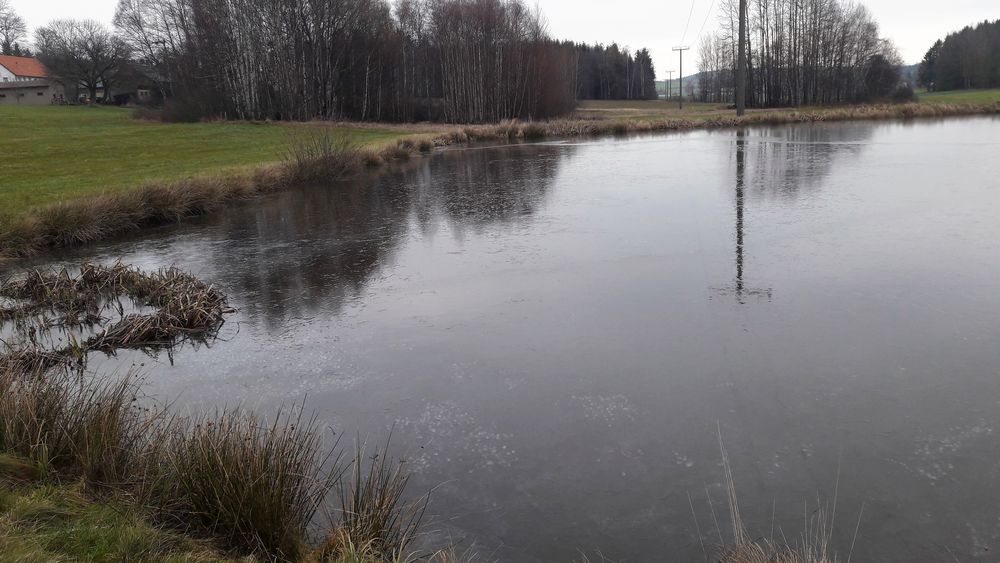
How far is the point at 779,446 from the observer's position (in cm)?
442

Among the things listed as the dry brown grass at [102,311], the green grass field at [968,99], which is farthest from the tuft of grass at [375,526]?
the green grass field at [968,99]

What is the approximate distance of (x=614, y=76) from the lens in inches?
3610

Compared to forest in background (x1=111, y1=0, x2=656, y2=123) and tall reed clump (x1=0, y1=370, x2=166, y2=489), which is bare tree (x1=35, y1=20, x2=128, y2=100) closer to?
forest in background (x1=111, y1=0, x2=656, y2=123)

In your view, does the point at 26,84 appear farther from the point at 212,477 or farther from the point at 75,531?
the point at 75,531

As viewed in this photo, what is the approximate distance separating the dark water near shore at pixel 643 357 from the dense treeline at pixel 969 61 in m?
64.1

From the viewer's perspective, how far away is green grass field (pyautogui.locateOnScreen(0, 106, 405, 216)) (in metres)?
15.7

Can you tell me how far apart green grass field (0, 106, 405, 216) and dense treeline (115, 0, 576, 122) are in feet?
14.6

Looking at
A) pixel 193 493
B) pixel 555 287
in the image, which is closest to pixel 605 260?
pixel 555 287

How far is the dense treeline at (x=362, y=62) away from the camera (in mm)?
40219

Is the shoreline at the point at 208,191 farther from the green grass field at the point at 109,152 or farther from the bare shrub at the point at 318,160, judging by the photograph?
the green grass field at the point at 109,152

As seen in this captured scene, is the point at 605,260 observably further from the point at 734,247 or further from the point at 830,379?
the point at 830,379

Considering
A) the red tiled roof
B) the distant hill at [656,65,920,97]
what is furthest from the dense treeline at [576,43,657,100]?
the red tiled roof

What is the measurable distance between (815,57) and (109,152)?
4848cm

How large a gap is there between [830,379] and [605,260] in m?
4.13
